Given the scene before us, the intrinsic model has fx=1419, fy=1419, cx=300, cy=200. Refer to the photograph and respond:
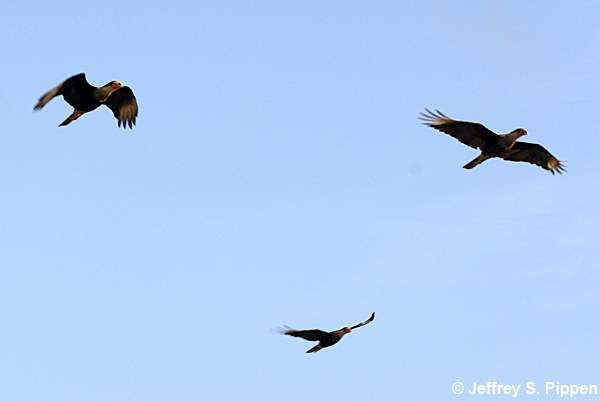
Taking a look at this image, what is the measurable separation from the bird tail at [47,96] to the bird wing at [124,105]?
3.63 meters

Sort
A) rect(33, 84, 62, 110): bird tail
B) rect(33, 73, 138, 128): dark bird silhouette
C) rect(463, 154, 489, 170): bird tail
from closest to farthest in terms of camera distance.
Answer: rect(33, 84, 62, 110): bird tail, rect(33, 73, 138, 128): dark bird silhouette, rect(463, 154, 489, 170): bird tail

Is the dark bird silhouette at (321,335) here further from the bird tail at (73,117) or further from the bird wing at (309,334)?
the bird tail at (73,117)

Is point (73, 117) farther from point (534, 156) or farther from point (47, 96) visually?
point (534, 156)

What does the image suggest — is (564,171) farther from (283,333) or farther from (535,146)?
(283,333)

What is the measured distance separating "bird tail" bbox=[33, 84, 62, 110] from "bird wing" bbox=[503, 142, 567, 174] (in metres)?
11.7

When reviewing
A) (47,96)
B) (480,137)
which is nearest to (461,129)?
(480,137)

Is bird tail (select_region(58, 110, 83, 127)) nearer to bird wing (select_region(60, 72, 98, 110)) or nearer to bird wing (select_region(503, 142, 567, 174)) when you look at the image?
bird wing (select_region(60, 72, 98, 110))

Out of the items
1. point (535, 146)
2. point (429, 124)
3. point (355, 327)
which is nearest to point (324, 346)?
point (355, 327)

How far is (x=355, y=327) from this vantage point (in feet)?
104

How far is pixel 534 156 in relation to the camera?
36.2 m

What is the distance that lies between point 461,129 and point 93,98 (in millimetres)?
8680

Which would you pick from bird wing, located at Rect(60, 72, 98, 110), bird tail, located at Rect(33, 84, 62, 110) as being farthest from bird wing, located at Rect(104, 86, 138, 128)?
bird tail, located at Rect(33, 84, 62, 110)

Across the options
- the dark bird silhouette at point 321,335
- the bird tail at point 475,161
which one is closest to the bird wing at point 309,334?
the dark bird silhouette at point 321,335

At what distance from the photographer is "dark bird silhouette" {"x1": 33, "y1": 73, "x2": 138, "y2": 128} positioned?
30406mm
